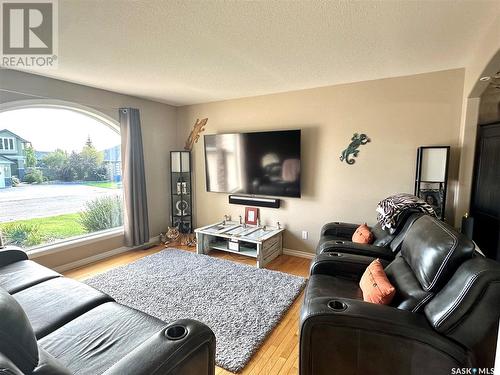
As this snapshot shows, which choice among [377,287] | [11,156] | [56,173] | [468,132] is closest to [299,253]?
[377,287]

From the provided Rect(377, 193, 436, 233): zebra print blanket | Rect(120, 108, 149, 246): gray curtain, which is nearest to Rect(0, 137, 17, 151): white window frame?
Rect(120, 108, 149, 246): gray curtain

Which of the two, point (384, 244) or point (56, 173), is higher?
point (56, 173)

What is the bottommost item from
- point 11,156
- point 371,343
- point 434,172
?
point 371,343

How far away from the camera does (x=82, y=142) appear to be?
12.0ft

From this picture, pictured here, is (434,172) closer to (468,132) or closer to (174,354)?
(468,132)

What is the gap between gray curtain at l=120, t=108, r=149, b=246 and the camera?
3.89m

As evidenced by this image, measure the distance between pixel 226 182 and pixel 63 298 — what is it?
2.80 m

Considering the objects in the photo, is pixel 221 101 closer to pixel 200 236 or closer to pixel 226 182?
pixel 226 182

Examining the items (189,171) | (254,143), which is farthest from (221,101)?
(189,171)

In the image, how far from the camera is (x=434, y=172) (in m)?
2.78

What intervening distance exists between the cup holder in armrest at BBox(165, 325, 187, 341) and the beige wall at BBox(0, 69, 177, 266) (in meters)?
2.97

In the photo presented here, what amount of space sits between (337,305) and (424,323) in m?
0.40

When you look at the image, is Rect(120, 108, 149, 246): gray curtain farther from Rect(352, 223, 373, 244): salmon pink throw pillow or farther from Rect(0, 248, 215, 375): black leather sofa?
Rect(352, 223, 373, 244): salmon pink throw pillow

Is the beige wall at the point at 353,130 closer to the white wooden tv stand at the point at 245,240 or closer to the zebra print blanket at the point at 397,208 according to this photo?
the white wooden tv stand at the point at 245,240
